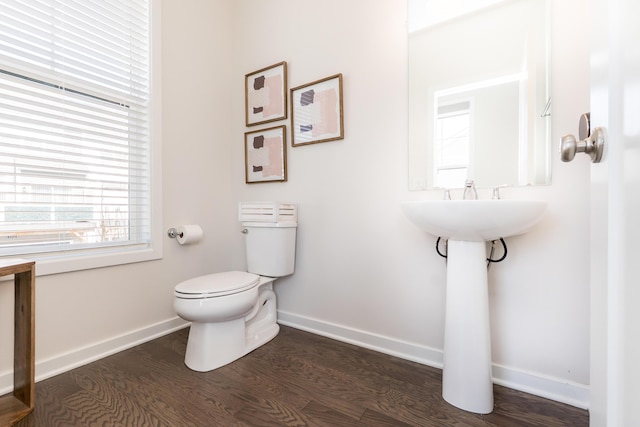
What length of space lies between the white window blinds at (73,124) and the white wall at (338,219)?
0.17m

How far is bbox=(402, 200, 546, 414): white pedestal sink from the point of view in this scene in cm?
111

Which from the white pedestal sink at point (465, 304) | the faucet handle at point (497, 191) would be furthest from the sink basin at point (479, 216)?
the faucet handle at point (497, 191)

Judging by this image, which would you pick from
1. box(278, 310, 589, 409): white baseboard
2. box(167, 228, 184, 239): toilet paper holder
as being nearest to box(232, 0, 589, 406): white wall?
box(278, 310, 589, 409): white baseboard

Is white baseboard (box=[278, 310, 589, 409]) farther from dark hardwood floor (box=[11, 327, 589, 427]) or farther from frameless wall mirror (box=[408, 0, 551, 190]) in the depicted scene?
frameless wall mirror (box=[408, 0, 551, 190])

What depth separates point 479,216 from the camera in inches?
41.2

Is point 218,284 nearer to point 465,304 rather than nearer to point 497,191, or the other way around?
point 465,304

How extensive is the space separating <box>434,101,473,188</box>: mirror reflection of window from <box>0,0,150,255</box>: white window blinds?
1676 mm

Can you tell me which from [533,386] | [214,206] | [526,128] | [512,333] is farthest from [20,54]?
[533,386]

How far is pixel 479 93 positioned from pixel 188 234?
1.82m

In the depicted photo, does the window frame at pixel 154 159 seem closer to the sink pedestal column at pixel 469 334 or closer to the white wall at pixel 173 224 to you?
the white wall at pixel 173 224

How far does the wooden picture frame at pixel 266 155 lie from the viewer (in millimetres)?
2006

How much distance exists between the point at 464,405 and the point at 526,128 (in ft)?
3.93

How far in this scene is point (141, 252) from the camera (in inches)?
68.2

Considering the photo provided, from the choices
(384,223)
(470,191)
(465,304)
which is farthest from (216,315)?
(470,191)
